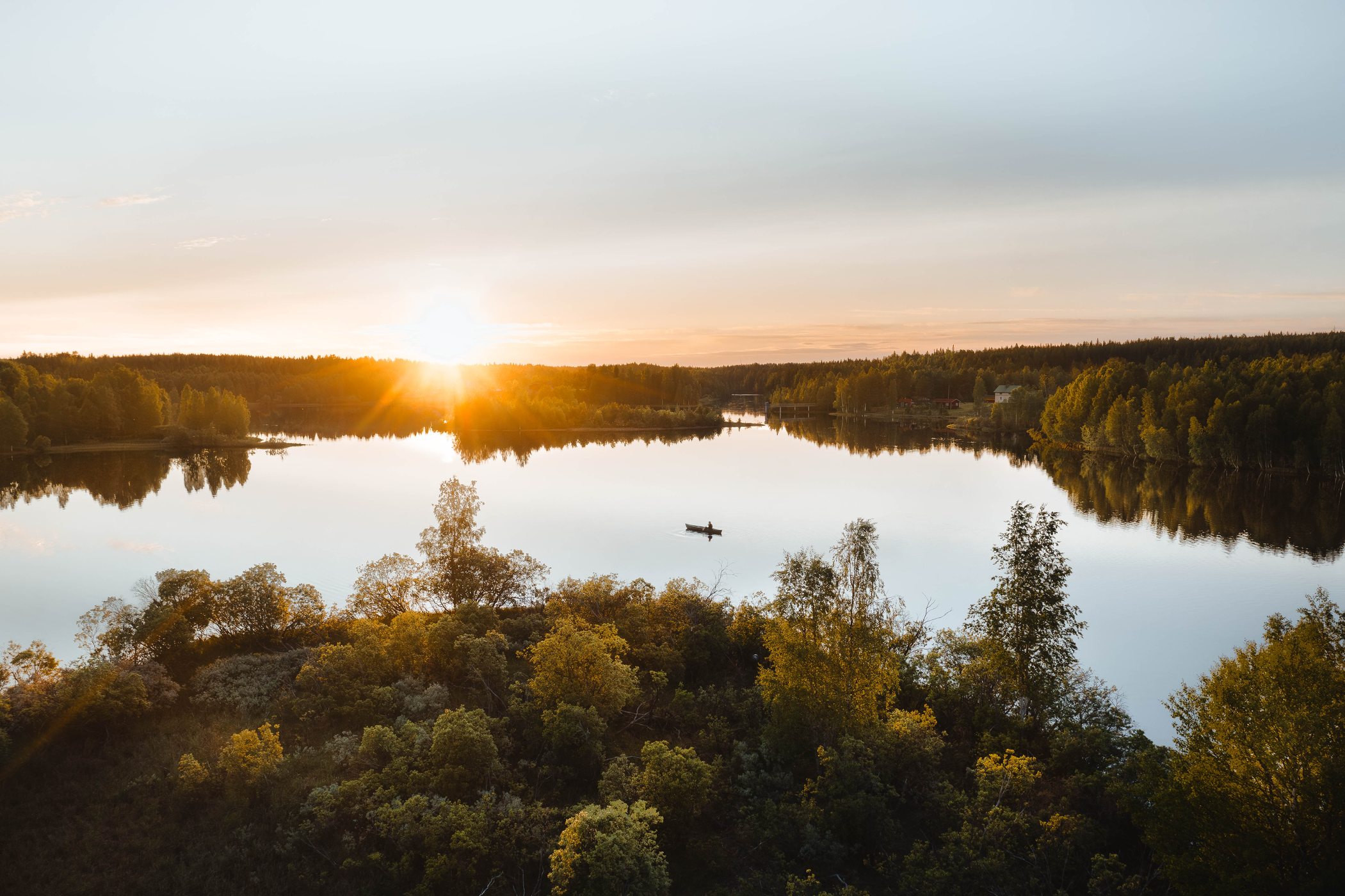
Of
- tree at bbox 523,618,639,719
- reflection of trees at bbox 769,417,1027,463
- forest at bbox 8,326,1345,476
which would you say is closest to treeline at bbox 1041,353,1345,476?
forest at bbox 8,326,1345,476

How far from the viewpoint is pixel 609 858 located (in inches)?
534

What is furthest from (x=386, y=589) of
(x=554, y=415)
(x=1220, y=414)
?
(x=554, y=415)

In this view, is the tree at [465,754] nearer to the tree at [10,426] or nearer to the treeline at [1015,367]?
the tree at [10,426]

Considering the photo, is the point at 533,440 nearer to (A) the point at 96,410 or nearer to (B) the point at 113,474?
(B) the point at 113,474

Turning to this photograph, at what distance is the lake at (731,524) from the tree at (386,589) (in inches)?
250

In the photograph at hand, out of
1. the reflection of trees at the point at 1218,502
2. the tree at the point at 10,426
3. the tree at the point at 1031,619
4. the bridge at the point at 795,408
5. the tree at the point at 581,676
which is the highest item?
the tree at the point at 10,426

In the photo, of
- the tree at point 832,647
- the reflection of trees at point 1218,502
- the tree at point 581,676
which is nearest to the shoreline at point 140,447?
the tree at point 581,676

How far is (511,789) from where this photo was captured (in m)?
17.3

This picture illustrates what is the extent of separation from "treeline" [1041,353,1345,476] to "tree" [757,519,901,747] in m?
69.9

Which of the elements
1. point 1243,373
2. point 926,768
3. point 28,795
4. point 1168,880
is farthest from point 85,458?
point 1243,373

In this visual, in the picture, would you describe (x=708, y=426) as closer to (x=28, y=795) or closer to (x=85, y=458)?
(x=85, y=458)

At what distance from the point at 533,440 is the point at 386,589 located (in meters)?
79.5

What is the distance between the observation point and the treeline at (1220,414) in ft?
224

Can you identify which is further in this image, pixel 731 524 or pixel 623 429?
pixel 623 429
